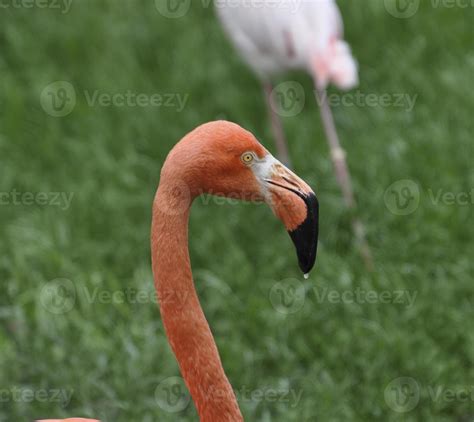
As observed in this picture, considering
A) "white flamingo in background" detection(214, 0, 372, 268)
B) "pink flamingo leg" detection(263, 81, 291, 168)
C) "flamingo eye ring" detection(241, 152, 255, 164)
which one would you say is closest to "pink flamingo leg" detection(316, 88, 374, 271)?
"white flamingo in background" detection(214, 0, 372, 268)

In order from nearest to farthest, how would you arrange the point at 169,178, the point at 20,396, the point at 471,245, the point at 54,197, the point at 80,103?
the point at 169,178 < the point at 20,396 < the point at 471,245 < the point at 54,197 < the point at 80,103

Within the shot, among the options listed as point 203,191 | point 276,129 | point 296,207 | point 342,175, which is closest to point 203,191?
point 203,191

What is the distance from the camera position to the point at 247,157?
8.82 feet

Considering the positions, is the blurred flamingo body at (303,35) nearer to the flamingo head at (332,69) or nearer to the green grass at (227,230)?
the flamingo head at (332,69)

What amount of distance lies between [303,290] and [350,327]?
0.34 metres

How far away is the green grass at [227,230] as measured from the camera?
13.9ft

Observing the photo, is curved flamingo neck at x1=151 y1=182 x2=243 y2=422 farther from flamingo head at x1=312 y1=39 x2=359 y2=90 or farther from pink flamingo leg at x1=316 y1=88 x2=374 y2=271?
flamingo head at x1=312 y1=39 x2=359 y2=90

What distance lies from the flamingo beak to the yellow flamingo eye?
0.22 feet

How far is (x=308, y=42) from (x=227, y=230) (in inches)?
44.2

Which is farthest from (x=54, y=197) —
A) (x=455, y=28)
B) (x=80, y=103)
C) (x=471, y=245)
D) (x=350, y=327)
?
(x=455, y=28)

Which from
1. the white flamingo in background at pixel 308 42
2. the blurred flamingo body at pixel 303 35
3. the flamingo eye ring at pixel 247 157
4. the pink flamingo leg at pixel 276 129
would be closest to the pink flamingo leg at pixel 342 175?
the white flamingo in background at pixel 308 42

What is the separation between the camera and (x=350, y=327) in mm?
4469

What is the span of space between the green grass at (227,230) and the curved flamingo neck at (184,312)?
1.22 meters

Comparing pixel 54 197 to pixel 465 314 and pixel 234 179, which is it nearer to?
pixel 465 314
